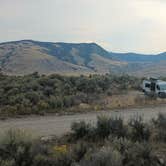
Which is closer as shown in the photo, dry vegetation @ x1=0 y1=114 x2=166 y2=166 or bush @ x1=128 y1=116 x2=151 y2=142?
dry vegetation @ x1=0 y1=114 x2=166 y2=166

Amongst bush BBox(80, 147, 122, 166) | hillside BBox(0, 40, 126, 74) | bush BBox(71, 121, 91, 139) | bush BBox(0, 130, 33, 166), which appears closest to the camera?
bush BBox(80, 147, 122, 166)

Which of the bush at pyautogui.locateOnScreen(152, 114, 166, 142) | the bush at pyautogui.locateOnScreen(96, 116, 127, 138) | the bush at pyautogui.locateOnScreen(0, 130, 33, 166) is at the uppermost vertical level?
the bush at pyautogui.locateOnScreen(0, 130, 33, 166)

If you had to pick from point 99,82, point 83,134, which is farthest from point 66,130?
point 99,82

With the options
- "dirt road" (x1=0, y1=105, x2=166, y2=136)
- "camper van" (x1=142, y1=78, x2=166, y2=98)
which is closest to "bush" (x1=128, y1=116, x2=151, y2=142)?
"dirt road" (x1=0, y1=105, x2=166, y2=136)

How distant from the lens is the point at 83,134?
581 inches

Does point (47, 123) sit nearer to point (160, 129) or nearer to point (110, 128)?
point (110, 128)

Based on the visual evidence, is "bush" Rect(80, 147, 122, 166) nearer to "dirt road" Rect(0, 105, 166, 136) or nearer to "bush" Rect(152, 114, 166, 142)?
"bush" Rect(152, 114, 166, 142)

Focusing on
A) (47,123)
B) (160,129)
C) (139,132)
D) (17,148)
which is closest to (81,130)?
(139,132)

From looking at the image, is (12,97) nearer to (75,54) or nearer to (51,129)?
(51,129)

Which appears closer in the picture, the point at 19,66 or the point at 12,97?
the point at 12,97

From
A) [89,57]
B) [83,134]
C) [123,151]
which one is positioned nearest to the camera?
[123,151]

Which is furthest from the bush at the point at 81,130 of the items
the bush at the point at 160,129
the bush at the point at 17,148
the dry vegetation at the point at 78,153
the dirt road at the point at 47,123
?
the bush at the point at 17,148

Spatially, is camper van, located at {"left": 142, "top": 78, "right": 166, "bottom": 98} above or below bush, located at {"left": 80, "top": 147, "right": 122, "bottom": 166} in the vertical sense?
below

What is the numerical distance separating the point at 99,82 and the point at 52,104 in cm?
1475
